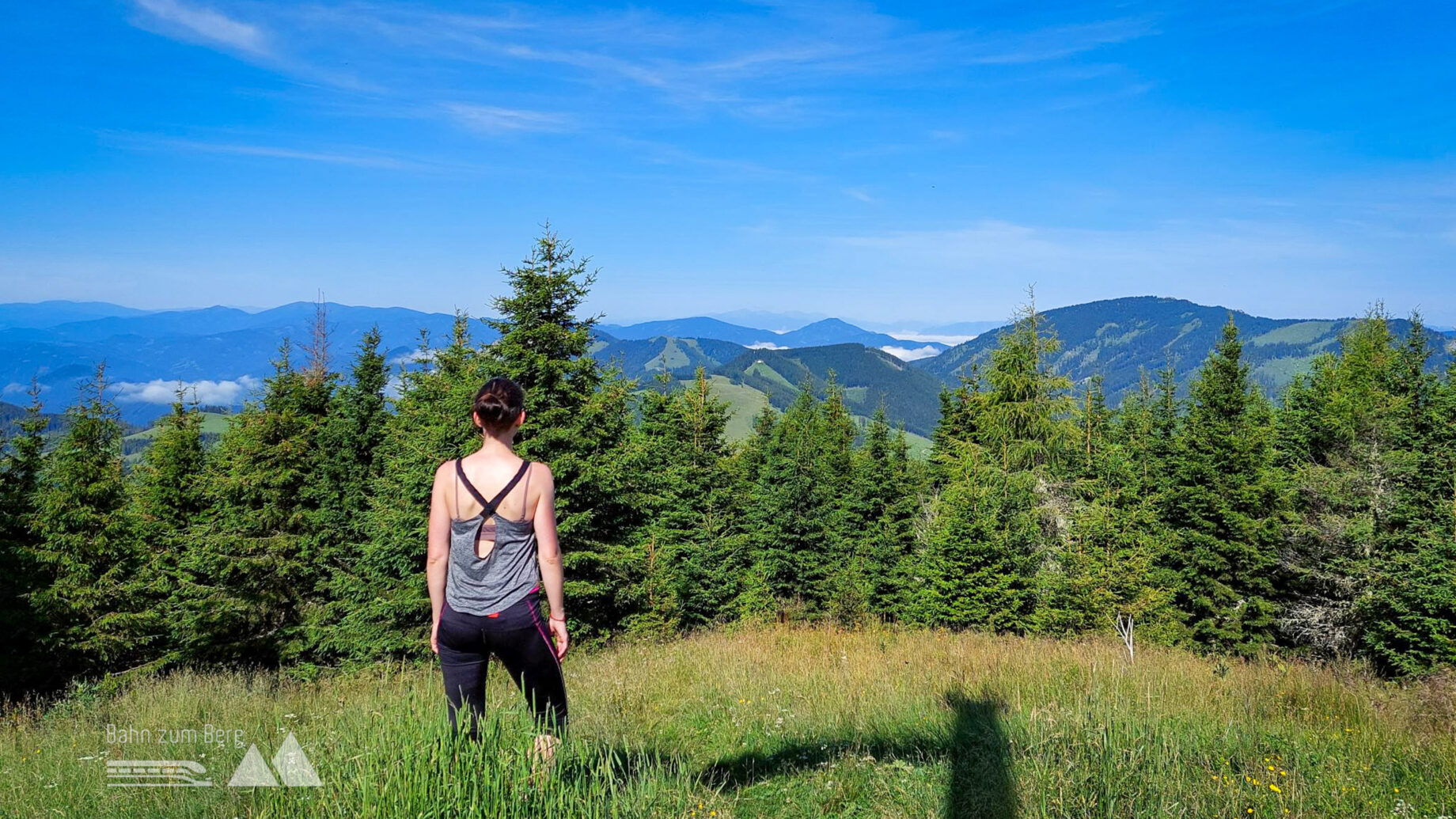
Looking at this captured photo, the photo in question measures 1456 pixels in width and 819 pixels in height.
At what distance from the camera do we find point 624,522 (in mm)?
14773

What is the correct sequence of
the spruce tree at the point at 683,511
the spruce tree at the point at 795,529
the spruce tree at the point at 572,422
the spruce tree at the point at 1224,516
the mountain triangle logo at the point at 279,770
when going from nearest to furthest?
the mountain triangle logo at the point at 279,770, the spruce tree at the point at 572,422, the spruce tree at the point at 683,511, the spruce tree at the point at 1224,516, the spruce tree at the point at 795,529

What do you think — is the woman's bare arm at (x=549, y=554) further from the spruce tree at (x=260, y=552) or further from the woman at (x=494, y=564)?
the spruce tree at (x=260, y=552)

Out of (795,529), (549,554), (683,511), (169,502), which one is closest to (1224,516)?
(795,529)

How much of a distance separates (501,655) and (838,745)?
2.52m

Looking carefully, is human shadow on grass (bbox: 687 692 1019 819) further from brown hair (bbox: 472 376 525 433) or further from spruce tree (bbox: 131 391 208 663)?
spruce tree (bbox: 131 391 208 663)

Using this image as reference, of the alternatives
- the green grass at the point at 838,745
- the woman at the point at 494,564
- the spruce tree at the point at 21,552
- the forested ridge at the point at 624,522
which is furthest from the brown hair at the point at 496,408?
the spruce tree at the point at 21,552

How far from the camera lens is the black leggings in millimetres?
3537

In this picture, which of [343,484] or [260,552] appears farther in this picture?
[343,484]

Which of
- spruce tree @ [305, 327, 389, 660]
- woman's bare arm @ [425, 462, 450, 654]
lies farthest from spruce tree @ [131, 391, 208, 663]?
woman's bare arm @ [425, 462, 450, 654]

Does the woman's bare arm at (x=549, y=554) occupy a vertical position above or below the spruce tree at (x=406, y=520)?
above

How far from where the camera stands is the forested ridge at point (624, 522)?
14328 mm

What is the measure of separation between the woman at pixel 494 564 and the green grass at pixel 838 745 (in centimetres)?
24

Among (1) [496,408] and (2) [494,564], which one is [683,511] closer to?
(2) [494,564]

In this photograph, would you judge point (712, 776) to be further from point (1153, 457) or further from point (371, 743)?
point (1153, 457)
